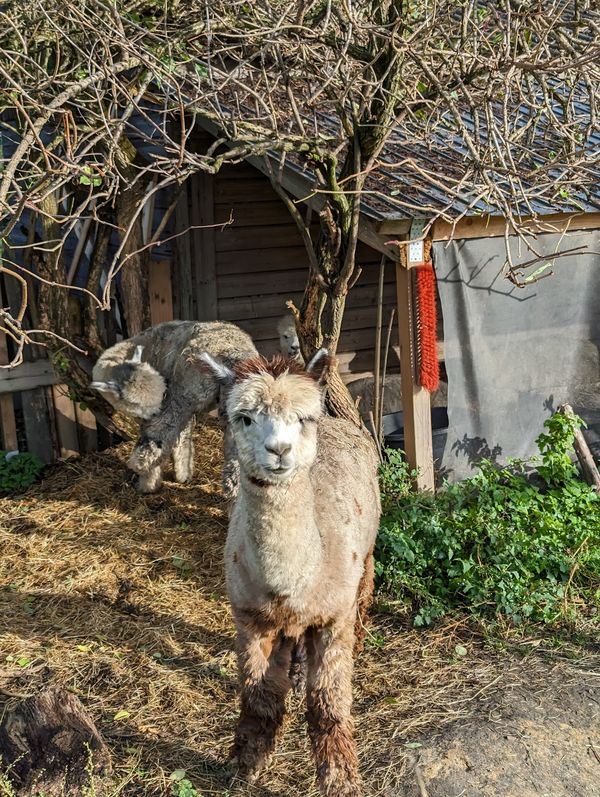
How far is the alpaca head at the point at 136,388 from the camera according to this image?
7.15 metres

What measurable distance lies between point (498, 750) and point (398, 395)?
5882 mm

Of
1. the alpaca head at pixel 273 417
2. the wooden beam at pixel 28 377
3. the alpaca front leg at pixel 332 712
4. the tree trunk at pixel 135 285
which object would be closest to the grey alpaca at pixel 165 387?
the tree trunk at pixel 135 285

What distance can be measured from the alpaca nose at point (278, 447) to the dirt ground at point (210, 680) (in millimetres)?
1836

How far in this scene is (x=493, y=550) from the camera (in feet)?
19.5

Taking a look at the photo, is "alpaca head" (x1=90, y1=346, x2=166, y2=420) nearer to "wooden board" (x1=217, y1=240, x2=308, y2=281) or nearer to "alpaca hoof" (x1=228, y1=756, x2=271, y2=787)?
"wooden board" (x1=217, y1=240, x2=308, y2=281)

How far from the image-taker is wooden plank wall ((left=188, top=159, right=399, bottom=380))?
9109mm

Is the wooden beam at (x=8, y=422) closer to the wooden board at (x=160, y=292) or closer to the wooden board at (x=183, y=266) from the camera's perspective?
the wooden board at (x=160, y=292)

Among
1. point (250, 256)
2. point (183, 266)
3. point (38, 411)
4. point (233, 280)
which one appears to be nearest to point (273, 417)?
point (38, 411)

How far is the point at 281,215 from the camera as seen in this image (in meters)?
9.53

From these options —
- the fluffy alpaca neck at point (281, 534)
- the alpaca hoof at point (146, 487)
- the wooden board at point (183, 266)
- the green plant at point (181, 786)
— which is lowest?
the green plant at point (181, 786)

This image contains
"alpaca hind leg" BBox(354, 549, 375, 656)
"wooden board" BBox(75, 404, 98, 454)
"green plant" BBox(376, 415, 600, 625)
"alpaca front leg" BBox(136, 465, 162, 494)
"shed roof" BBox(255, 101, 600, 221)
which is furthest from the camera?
"wooden board" BBox(75, 404, 98, 454)

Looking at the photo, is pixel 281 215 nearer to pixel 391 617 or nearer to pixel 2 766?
pixel 391 617

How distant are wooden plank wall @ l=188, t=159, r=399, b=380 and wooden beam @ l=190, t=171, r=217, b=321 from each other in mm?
11

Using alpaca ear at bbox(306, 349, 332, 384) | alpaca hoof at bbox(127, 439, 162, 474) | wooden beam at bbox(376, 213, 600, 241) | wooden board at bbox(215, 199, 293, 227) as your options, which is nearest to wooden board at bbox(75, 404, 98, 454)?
alpaca hoof at bbox(127, 439, 162, 474)
